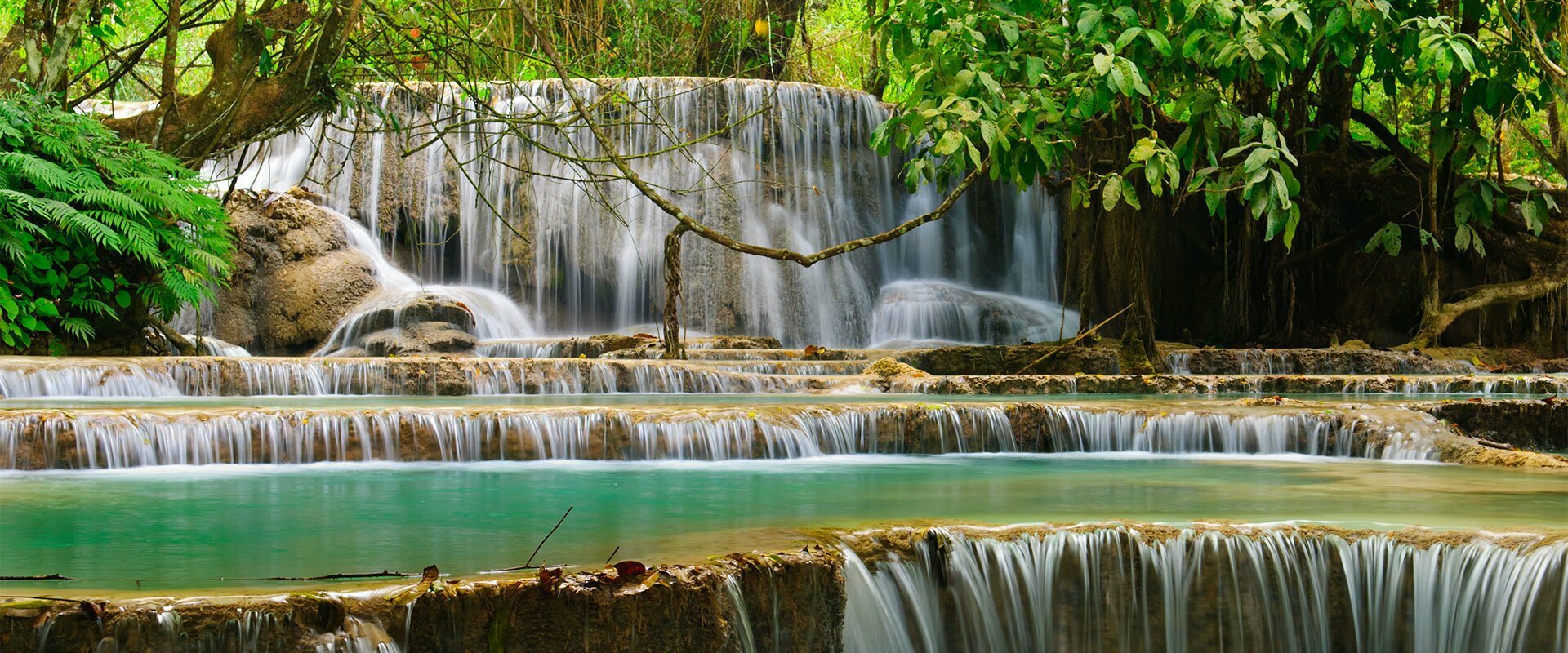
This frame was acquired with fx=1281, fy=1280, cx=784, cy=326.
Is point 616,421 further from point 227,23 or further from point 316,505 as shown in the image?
point 227,23

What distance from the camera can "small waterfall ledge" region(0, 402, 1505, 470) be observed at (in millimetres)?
5215

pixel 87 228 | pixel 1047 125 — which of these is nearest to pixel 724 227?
pixel 87 228

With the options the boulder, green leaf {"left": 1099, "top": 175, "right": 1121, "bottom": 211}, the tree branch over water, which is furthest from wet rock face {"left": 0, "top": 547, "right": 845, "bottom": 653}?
the boulder

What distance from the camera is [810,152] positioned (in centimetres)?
1598

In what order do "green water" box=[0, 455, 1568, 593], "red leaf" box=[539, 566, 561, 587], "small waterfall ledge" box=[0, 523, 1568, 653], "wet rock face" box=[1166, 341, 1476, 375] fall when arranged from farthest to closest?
"wet rock face" box=[1166, 341, 1476, 375] < "green water" box=[0, 455, 1568, 593] < "small waterfall ledge" box=[0, 523, 1568, 653] < "red leaf" box=[539, 566, 561, 587]

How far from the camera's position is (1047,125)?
253 inches

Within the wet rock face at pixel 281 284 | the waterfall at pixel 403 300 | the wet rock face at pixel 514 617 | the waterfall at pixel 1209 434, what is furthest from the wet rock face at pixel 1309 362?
the wet rock face at pixel 514 617

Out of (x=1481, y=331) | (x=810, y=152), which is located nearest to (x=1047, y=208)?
(x=810, y=152)

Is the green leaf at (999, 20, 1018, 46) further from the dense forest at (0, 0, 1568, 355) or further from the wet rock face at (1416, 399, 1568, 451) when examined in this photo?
the wet rock face at (1416, 399, 1568, 451)

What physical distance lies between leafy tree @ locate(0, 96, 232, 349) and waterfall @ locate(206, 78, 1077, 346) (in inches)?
229

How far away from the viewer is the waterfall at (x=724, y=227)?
1498 centimetres

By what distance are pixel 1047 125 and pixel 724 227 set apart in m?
9.56

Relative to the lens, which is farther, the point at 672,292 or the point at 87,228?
the point at 672,292

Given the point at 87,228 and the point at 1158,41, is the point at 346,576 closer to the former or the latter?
the point at 1158,41
